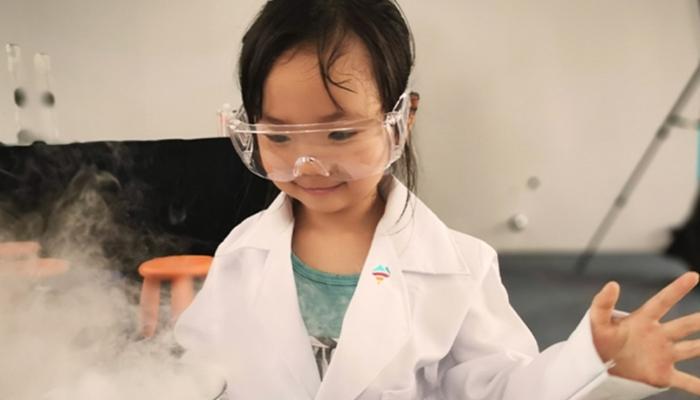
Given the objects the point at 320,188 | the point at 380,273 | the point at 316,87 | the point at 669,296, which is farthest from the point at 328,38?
the point at 669,296

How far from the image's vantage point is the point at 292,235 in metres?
0.77

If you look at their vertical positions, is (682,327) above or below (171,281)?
above

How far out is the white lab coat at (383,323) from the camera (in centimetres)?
69

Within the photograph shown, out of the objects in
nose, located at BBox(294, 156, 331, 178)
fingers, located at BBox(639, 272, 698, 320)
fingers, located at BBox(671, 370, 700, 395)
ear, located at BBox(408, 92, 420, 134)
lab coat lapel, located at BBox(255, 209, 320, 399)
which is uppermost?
ear, located at BBox(408, 92, 420, 134)

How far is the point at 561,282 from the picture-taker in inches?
29.8

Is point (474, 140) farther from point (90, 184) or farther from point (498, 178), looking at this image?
point (90, 184)

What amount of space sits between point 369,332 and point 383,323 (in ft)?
0.07

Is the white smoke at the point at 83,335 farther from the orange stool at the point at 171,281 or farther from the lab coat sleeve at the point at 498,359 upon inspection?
the lab coat sleeve at the point at 498,359

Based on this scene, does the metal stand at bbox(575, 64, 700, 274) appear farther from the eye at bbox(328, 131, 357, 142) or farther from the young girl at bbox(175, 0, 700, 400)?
the eye at bbox(328, 131, 357, 142)

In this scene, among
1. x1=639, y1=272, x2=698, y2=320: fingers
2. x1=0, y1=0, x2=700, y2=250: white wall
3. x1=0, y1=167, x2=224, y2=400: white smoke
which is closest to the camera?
x1=639, y1=272, x2=698, y2=320: fingers

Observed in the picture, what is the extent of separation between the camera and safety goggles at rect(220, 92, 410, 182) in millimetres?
628

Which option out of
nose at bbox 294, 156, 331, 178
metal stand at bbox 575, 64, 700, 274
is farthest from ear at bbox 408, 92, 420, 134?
metal stand at bbox 575, 64, 700, 274

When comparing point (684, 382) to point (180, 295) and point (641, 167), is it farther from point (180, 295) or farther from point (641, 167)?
point (180, 295)

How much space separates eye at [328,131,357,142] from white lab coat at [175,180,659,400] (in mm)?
143
